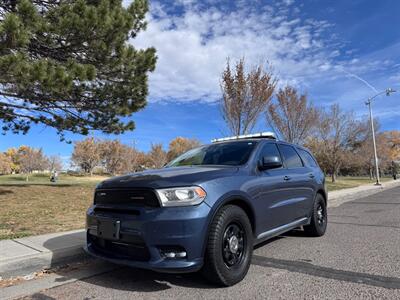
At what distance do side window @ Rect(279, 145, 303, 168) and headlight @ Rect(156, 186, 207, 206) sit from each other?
2.66 meters

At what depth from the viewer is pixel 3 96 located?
1170cm

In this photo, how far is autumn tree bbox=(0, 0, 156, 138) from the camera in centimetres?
866

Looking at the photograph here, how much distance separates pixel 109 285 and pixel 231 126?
582 inches

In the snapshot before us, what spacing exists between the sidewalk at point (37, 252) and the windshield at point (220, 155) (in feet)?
6.78

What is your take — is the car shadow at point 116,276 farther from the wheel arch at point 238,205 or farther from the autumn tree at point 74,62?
the autumn tree at point 74,62

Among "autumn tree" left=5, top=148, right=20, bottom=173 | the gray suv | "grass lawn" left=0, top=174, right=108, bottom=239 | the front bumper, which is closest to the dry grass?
"grass lawn" left=0, top=174, right=108, bottom=239

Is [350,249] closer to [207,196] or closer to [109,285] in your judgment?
[207,196]

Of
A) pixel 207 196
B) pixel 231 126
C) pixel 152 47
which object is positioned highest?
pixel 152 47

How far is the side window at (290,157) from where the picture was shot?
6.37m

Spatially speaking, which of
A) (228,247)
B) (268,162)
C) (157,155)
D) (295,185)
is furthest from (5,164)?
(228,247)

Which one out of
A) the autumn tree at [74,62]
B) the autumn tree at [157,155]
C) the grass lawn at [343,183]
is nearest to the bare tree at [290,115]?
the grass lawn at [343,183]

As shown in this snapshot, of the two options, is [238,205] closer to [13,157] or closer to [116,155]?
[116,155]

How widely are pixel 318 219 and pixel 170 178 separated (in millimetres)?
4093

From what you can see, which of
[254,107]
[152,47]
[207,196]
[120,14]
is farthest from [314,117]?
[207,196]
